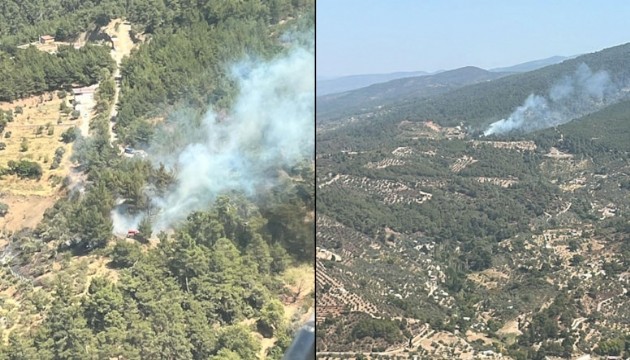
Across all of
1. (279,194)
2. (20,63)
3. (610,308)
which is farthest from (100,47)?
(610,308)

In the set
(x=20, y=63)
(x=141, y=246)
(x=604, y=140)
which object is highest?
(x=20, y=63)

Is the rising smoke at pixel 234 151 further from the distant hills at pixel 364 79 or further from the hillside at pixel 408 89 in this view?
the hillside at pixel 408 89

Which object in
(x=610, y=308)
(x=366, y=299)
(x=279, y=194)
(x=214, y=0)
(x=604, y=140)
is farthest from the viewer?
(x=604, y=140)

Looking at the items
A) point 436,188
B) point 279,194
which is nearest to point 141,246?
point 279,194

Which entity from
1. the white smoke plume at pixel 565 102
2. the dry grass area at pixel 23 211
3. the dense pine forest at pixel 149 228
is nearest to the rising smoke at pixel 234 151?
the dense pine forest at pixel 149 228

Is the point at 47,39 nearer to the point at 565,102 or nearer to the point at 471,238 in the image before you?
the point at 471,238

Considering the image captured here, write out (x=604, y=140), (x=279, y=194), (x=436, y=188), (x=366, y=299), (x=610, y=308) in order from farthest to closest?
(x=604, y=140) → (x=436, y=188) → (x=366, y=299) → (x=610, y=308) → (x=279, y=194)

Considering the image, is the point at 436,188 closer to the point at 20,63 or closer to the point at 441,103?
the point at 441,103

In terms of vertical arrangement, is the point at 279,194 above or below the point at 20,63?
below

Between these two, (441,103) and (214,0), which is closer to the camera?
(214,0)

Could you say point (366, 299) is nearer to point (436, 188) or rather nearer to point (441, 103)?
point (436, 188)
